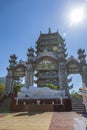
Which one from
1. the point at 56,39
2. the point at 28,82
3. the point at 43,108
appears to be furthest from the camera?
the point at 56,39

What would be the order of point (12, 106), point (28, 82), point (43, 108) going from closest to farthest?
point (43, 108)
point (12, 106)
point (28, 82)

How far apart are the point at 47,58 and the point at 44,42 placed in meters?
16.5

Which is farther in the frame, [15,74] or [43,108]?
[15,74]

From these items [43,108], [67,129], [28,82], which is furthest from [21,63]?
[67,129]

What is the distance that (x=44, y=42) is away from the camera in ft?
157

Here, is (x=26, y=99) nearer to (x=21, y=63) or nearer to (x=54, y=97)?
(x=54, y=97)

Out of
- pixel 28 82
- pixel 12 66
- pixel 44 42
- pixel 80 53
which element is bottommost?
pixel 28 82

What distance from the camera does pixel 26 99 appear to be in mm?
18078

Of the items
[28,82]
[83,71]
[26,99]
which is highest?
[83,71]

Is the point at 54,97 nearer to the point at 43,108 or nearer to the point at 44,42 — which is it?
the point at 43,108

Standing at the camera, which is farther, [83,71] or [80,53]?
[80,53]

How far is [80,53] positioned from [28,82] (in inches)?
562

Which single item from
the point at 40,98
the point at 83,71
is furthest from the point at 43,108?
the point at 83,71

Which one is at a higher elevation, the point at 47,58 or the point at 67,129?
the point at 47,58
